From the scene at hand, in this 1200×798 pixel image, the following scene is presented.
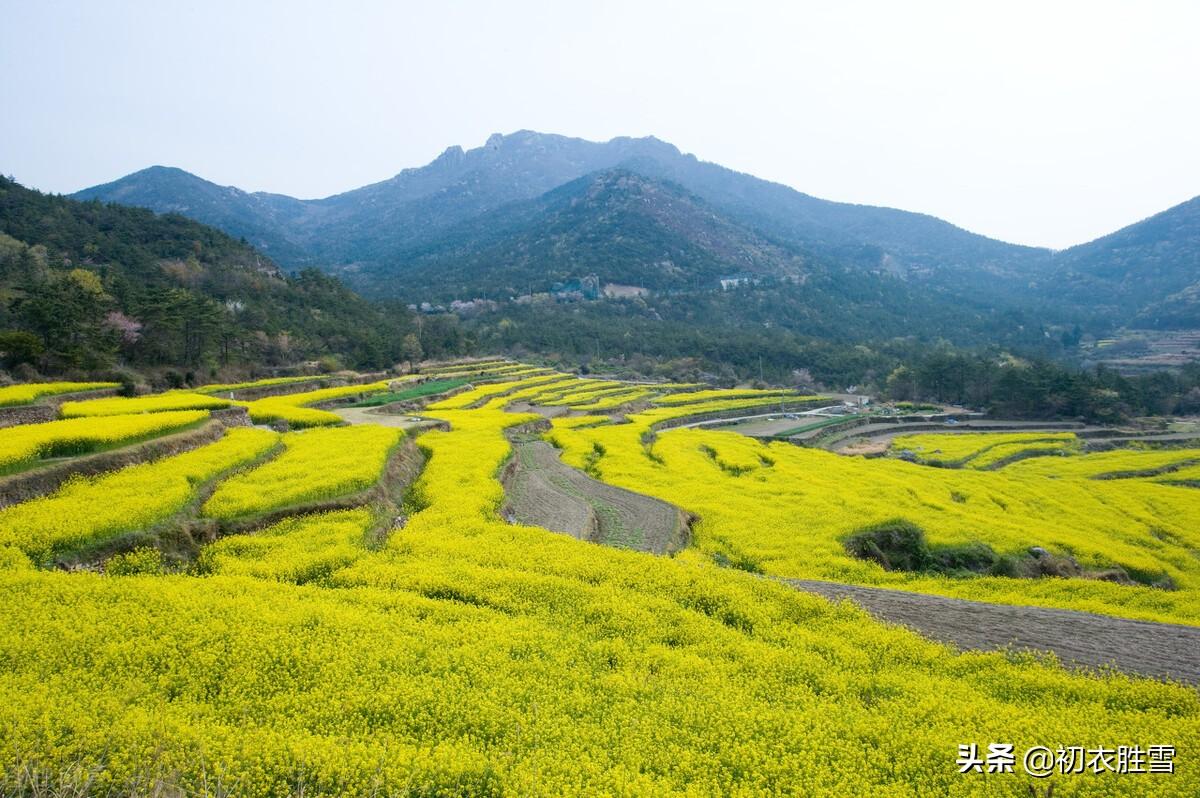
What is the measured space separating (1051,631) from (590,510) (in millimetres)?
10773

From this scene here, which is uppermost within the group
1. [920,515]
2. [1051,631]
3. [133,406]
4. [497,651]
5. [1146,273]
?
[1146,273]

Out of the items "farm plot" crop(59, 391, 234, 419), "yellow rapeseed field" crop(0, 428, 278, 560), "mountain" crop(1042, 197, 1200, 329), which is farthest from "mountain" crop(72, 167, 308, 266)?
"mountain" crop(1042, 197, 1200, 329)

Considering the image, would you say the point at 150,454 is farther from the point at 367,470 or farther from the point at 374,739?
the point at 374,739

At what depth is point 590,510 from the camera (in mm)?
16969

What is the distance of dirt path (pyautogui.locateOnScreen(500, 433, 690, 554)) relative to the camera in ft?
50.2

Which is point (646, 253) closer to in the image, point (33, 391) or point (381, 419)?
point (381, 419)

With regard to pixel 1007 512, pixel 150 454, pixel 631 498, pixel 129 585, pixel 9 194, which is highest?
pixel 9 194

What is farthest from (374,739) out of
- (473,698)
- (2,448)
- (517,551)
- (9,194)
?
(9,194)

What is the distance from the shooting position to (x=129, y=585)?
8.40 meters

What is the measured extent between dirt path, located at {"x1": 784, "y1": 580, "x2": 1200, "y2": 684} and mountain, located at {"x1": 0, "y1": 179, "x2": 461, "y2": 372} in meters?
32.2

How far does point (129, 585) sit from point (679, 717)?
8.03 m

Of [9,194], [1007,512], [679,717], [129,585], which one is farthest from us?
[9,194]

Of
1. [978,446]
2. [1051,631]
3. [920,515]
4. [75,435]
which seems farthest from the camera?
[978,446]

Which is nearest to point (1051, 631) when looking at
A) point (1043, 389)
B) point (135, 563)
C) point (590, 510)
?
point (590, 510)
